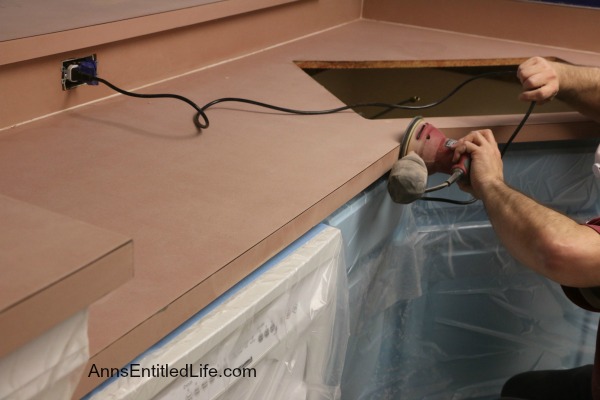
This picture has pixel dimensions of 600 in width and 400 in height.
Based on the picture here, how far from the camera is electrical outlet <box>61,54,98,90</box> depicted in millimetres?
1173

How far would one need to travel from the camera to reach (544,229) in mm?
1054

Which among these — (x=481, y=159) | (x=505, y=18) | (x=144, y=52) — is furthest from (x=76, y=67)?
(x=505, y=18)

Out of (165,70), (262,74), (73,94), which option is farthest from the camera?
(262,74)

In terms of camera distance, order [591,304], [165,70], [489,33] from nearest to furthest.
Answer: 1. [591,304]
2. [165,70]
3. [489,33]

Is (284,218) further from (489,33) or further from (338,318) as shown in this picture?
(489,33)

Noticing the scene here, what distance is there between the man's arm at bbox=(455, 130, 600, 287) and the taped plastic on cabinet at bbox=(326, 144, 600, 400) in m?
0.16

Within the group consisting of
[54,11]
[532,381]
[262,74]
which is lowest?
[532,381]

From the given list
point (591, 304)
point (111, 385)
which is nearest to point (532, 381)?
point (591, 304)

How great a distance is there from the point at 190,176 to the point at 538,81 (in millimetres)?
706

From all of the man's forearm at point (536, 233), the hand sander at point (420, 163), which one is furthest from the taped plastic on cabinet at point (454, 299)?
the man's forearm at point (536, 233)

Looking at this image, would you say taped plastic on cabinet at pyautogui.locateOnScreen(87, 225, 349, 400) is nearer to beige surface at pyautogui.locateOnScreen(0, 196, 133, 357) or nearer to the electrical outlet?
beige surface at pyautogui.locateOnScreen(0, 196, 133, 357)

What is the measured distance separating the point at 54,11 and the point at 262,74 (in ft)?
1.41

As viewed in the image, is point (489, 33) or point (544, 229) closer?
point (544, 229)

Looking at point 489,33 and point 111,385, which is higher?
point 489,33
